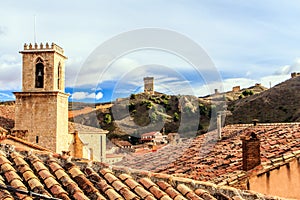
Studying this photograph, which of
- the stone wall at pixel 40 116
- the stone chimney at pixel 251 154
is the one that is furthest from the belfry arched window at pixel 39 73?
the stone chimney at pixel 251 154

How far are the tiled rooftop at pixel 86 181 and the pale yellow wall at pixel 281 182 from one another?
2772 mm

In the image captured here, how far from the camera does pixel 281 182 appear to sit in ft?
25.9

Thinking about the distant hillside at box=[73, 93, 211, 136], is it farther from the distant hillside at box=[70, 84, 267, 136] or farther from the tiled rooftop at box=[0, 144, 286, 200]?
the tiled rooftop at box=[0, 144, 286, 200]

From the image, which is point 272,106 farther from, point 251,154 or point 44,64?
point 251,154

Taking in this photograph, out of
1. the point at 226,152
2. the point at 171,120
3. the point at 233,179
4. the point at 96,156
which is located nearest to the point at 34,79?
the point at 96,156

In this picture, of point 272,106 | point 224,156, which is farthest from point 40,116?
point 272,106

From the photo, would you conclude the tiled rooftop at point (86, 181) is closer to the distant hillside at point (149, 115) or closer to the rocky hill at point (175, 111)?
the rocky hill at point (175, 111)

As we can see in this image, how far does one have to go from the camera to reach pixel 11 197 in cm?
380

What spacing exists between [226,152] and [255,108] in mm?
44604

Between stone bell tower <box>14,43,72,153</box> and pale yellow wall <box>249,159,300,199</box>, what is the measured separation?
22442 mm

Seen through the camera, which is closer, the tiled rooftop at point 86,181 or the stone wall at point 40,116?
the tiled rooftop at point 86,181

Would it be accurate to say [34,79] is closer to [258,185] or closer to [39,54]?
[39,54]

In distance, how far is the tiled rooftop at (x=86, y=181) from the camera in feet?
13.9

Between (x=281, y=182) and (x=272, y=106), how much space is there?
155 feet
